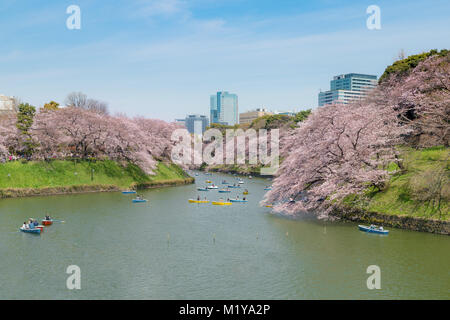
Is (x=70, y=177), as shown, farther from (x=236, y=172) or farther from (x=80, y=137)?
(x=236, y=172)

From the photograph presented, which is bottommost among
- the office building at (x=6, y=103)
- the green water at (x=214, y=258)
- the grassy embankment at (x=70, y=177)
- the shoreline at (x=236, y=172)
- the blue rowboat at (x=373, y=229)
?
the shoreline at (x=236, y=172)

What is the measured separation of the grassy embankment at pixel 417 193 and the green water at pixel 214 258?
3.02 metres

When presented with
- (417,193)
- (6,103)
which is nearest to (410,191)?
(417,193)

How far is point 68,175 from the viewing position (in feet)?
241

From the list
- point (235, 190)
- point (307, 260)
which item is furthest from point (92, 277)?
Answer: point (235, 190)

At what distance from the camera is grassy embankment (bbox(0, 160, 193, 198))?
65.9m

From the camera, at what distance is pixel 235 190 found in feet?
267

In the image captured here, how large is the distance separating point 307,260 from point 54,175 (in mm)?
55851

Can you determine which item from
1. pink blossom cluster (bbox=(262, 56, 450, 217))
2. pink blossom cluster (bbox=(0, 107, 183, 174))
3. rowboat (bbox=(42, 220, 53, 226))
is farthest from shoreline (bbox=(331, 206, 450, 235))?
pink blossom cluster (bbox=(0, 107, 183, 174))

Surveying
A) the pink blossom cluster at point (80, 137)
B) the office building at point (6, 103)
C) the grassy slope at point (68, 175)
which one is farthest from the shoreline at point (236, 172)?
the office building at point (6, 103)

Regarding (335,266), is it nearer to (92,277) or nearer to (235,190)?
(92,277)

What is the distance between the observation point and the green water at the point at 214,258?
25.2m

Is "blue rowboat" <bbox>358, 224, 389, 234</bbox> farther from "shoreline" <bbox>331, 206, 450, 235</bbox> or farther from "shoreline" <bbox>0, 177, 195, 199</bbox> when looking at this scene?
"shoreline" <bbox>0, 177, 195, 199</bbox>

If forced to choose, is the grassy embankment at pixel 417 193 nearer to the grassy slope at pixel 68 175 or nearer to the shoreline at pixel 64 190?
the shoreline at pixel 64 190
